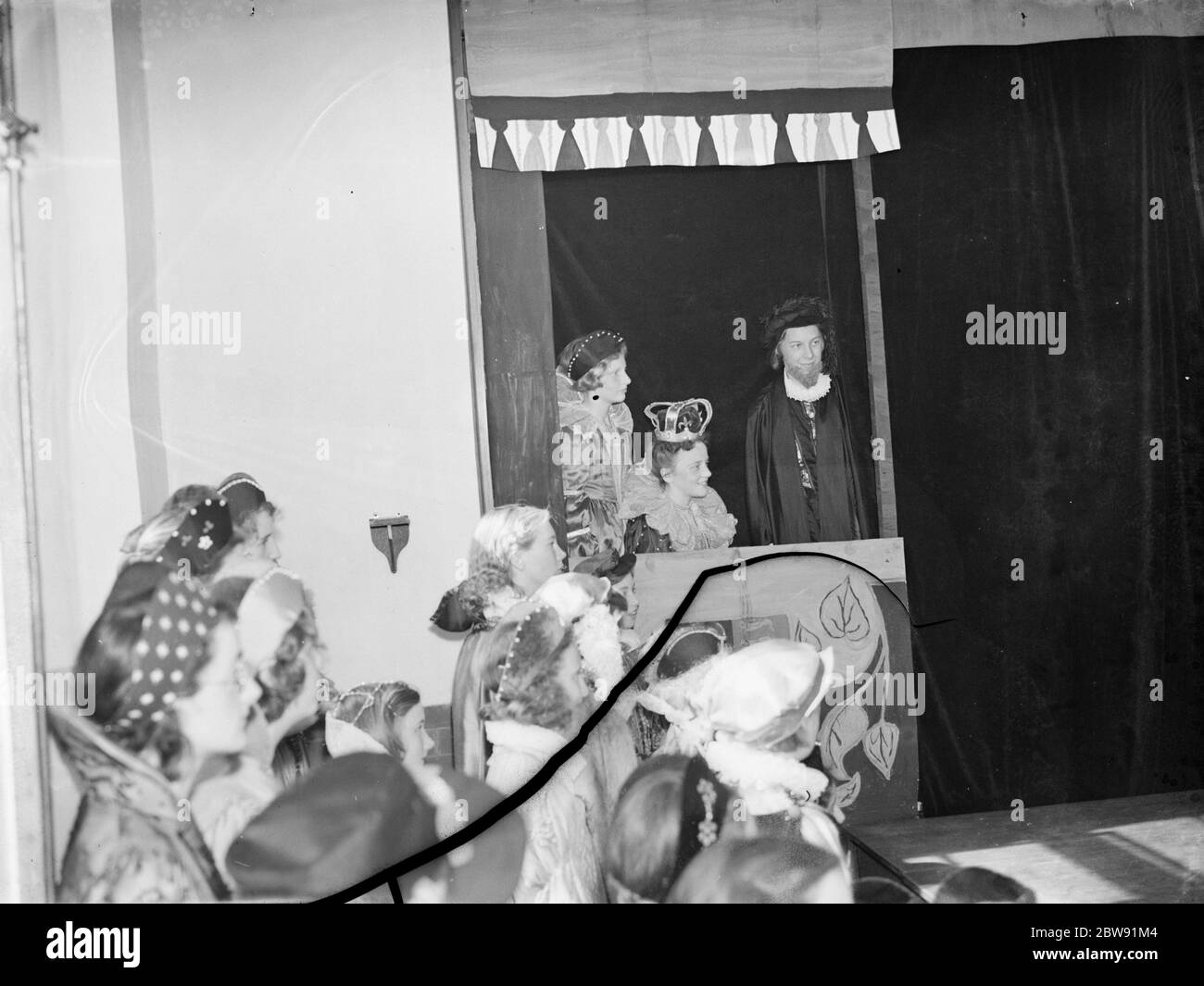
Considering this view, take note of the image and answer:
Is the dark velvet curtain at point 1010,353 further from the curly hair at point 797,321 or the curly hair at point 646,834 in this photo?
the curly hair at point 646,834

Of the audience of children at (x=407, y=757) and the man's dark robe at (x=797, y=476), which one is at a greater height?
the man's dark robe at (x=797, y=476)

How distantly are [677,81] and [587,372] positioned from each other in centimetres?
82

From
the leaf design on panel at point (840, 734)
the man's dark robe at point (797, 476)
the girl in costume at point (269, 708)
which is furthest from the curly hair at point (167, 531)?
the leaf design on panel at point (840, 734)

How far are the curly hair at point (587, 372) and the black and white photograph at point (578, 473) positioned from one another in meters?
0.01

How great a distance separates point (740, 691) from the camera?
97.7 inches

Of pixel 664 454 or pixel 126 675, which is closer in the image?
pixel 126 675

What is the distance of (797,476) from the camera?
→ 2570 mm

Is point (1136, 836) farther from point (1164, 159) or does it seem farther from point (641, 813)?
point (1164, 159)

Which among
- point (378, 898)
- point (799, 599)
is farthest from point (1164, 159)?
point (378, 898)

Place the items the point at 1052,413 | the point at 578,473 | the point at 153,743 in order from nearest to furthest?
the point at 153,743 < the point at 578,473 < the point at 1052,413

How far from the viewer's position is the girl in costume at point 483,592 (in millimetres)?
2455

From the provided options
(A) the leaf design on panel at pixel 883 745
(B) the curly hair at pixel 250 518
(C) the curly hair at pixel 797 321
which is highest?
(C) the curly hair at pixel 797 321
